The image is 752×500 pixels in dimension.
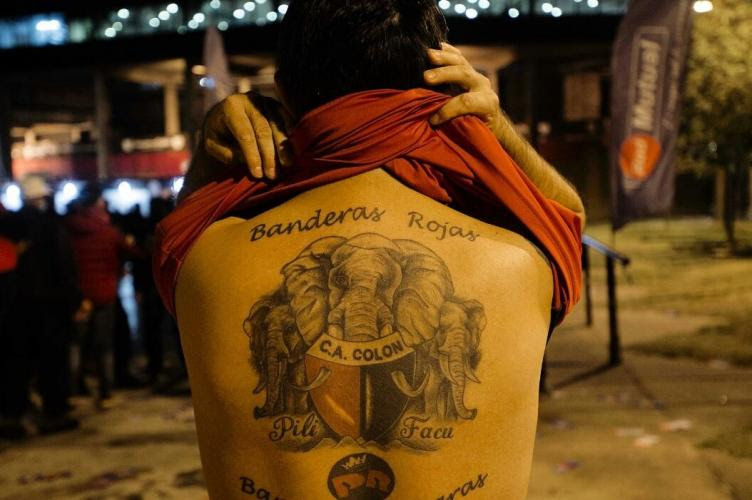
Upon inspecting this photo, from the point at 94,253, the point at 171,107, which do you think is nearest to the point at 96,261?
the point at 94,253

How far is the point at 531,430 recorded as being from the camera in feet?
4.19

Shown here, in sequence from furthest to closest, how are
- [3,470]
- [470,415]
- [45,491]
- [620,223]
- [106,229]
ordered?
[106,229], [620,223], [3,470], [45,491], [470,415]

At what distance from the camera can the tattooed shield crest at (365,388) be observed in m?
1.18

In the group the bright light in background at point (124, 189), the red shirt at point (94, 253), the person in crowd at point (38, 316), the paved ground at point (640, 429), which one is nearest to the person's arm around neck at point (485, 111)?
the paved ground at point (640, 429)

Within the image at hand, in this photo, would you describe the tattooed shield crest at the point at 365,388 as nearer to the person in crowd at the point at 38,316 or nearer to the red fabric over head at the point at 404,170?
the red fabric over head at the point at 404,170

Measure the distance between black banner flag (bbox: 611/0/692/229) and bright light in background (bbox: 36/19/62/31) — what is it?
33766mm

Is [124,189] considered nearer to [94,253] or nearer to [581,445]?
[94,253]

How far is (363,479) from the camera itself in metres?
1.18

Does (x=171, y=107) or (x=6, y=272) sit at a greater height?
(x=171, y=107)

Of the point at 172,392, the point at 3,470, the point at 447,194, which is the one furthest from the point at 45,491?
the point at 447,194

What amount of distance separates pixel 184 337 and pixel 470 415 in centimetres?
49

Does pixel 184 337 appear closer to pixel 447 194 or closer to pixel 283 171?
pixel 283 171

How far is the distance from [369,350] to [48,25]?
3814 cm

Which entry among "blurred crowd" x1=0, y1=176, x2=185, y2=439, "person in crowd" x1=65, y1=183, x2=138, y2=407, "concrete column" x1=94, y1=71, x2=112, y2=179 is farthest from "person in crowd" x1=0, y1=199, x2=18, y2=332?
"concrete column" x1=94, y1=71, x2=112, y2=179
